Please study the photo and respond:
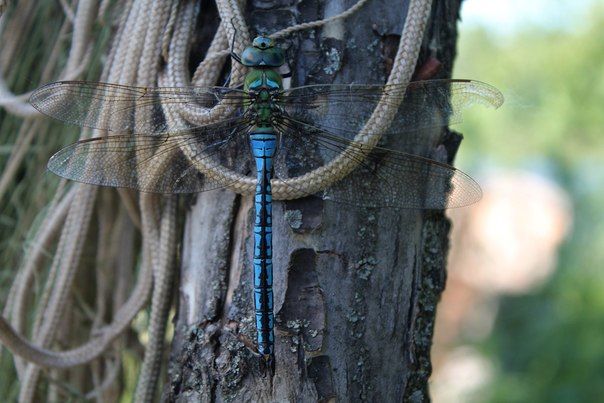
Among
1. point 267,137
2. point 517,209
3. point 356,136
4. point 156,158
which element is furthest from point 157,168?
point 517,209

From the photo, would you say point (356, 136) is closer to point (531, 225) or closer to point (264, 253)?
point (264, 253)

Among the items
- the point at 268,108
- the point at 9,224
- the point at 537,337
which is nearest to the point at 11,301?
the point at 9,224

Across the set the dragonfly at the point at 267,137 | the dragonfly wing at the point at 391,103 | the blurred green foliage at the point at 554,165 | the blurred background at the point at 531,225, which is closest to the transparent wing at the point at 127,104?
the dragonfly at the point at 267,137

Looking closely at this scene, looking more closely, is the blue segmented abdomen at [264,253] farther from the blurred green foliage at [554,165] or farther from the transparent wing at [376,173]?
the blurred green foliage at [554,165]

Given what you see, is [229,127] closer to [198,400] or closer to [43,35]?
[198,400]

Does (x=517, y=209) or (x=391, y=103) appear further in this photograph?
(x=517, y=209)
